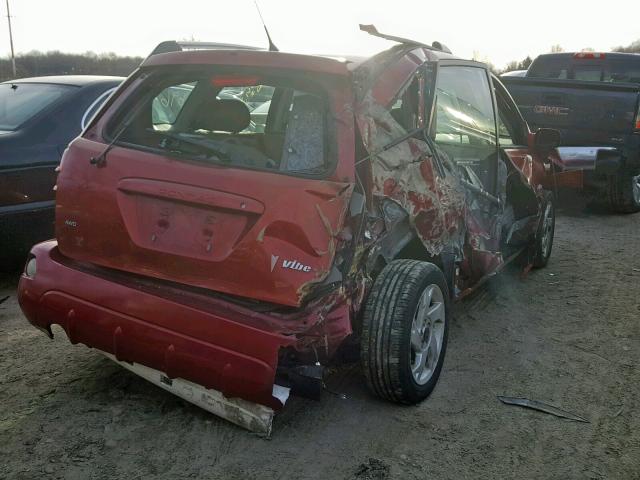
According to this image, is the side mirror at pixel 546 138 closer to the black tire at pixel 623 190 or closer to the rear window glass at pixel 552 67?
the black tire at pixel 623 190

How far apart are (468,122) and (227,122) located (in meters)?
1.52

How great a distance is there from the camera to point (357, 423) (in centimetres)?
325

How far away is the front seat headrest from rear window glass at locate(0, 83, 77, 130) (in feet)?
6.99

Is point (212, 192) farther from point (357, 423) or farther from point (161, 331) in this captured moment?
point (357, 423)

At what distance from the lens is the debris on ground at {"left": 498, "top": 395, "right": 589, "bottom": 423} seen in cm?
341

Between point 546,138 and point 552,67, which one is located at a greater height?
point 552,67

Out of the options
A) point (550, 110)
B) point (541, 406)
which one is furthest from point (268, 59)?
point (550, 110)

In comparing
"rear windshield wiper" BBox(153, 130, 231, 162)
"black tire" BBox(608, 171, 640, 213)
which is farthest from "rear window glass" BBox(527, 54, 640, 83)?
"rear windshield wiper" BBox(153, 130, 231, 162)

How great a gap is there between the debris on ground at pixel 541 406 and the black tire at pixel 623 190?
584 centimetres

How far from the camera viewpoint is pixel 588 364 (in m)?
4.08

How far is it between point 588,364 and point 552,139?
1936 mm

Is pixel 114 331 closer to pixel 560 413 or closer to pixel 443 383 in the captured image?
pixel 443 383

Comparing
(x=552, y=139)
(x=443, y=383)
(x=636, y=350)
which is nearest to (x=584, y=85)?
(x=552, y=139)

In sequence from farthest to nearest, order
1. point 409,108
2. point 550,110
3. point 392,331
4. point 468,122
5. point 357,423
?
point 550,110
point 468,122
point 409,108
point 357,423
point 392,331
